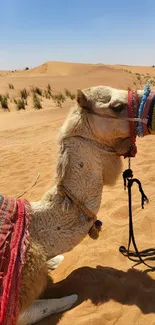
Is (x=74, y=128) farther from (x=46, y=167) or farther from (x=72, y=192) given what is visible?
(x=46, y=167)

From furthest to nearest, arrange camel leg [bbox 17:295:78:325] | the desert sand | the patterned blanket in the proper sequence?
the desert sand < camel leg [bbox 17:295:78:325] < the patterned blanket

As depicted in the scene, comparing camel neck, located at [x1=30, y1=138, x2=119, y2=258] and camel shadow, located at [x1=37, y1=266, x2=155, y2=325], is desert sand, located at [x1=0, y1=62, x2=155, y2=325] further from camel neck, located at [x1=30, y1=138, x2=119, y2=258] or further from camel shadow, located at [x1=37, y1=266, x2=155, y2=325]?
camel neck, located at [x1=30, y1=138, x2=119, y2=258]

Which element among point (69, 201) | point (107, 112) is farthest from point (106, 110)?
point (69, 201)

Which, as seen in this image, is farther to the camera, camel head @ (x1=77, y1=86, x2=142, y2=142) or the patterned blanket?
camel head @ (x1=77, y1=86, x2=142, y2=142)

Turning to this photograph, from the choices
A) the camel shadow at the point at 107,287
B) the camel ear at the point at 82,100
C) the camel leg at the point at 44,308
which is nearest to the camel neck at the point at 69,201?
the camel ear at the point at 82,100

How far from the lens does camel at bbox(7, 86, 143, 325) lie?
242 centimetres

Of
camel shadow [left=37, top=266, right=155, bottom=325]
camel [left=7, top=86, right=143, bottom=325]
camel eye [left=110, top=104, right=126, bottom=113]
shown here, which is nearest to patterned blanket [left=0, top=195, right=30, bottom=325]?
camel [left=7, top=86, right=143, bottom=325]

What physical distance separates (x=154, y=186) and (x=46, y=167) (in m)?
2.47

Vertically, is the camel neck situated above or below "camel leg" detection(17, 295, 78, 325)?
above

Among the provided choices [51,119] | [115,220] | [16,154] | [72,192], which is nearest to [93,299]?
[72,192]

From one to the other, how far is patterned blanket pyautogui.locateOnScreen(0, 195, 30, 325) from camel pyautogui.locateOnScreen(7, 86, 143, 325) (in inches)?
2.3

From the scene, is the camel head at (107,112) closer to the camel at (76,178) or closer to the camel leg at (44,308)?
the camel at (76,178)

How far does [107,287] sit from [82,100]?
147cm

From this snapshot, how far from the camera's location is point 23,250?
2406 mm
